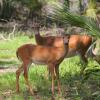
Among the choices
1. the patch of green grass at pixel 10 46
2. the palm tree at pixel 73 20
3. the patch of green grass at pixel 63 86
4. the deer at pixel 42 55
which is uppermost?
the palm tree at pixel 73 20

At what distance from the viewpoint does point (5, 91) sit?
9.72 metres

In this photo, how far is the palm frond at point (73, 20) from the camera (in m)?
6.86

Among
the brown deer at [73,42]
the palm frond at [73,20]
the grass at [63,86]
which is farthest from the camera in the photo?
the brown deer at [73,42]

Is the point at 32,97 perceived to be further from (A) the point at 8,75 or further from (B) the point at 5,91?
(A) the point at 8,75

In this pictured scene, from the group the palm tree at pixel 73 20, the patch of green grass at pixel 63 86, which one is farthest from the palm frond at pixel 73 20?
the patch of green grass at pixel 63 86

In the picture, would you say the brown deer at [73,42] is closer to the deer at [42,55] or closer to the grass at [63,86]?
the grass at [63,86]

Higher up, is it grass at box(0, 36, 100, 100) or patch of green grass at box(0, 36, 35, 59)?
grass at box(0, 36, 100, 100)

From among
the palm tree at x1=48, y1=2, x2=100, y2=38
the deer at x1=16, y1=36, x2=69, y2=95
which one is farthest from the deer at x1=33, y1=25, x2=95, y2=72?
the palm tree at x1=48, y1=2, x2=100, y2=38

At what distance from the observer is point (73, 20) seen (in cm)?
696

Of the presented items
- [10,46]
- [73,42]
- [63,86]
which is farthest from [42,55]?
[10,46]

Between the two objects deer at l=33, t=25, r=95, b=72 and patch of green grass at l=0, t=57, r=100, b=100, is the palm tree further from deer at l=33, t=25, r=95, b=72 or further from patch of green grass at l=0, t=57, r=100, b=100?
deer at l=33, t=25, r=95, b=72

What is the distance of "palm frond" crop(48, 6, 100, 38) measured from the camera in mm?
6863

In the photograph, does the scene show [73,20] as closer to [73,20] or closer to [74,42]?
[73,20]

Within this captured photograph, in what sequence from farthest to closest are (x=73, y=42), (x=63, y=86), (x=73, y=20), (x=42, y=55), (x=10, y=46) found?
(x=10, y=46) → (x=73, y=42) → (x=63, y=86) → (x=42, y=55) → (x=73, y=20)
